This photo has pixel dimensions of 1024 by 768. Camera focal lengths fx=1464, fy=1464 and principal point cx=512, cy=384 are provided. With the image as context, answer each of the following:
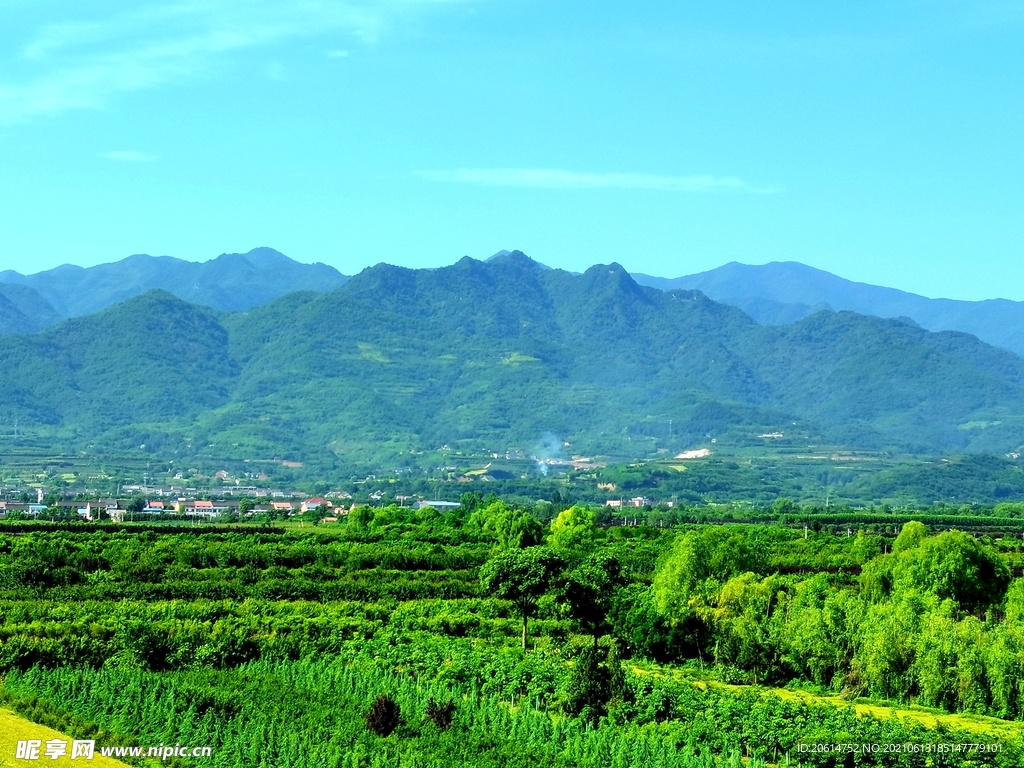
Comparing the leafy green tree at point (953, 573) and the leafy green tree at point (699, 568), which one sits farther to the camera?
the leafy green tree at point (953, 573)

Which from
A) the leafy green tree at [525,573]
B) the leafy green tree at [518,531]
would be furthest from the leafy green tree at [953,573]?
the leafy green tree at [518,531]

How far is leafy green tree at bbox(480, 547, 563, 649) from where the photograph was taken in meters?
39.3

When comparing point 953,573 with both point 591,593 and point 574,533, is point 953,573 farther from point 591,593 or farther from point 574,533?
point 574,533

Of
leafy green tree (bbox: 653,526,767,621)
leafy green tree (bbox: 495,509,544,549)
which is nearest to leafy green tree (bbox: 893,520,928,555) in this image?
leafy green tree (bbox: 653,526,767,621)

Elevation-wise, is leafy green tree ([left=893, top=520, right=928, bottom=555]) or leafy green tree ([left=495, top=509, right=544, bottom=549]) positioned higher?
leafy green tree ([left=893, top=520, right=928, bottom=555])

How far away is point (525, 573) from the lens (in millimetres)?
39500

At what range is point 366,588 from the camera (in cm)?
5059

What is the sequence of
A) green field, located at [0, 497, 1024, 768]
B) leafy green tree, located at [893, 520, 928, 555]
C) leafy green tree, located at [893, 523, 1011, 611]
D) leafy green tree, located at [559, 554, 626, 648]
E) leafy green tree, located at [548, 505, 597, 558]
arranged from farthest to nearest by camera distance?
1. leafy green tree, located at [548, 505, 597, 558]
2. leafy green tree, located at [893, 520, 928, 555]
3. leafy green tree, located at [893, 523, 1011, 611]
4. leafy green tree, located at [559, 554, 626, 648]
5. green field, located at [0, 497, 1024, 768]

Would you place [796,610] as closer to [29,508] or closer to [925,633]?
[925,633]

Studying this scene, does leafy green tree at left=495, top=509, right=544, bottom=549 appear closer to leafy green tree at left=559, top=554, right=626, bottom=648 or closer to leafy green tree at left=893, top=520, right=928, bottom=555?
leafy green tree at left=893, top=520, right=928, bottom=555

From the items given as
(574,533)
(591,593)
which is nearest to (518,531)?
(574,533)

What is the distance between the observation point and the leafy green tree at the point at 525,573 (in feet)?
129

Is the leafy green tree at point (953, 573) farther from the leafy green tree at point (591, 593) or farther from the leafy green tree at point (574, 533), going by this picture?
the leafy green tree at point (574, 533)

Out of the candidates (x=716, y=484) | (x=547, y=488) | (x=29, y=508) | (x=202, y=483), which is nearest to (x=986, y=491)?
(x=716, y=484)
